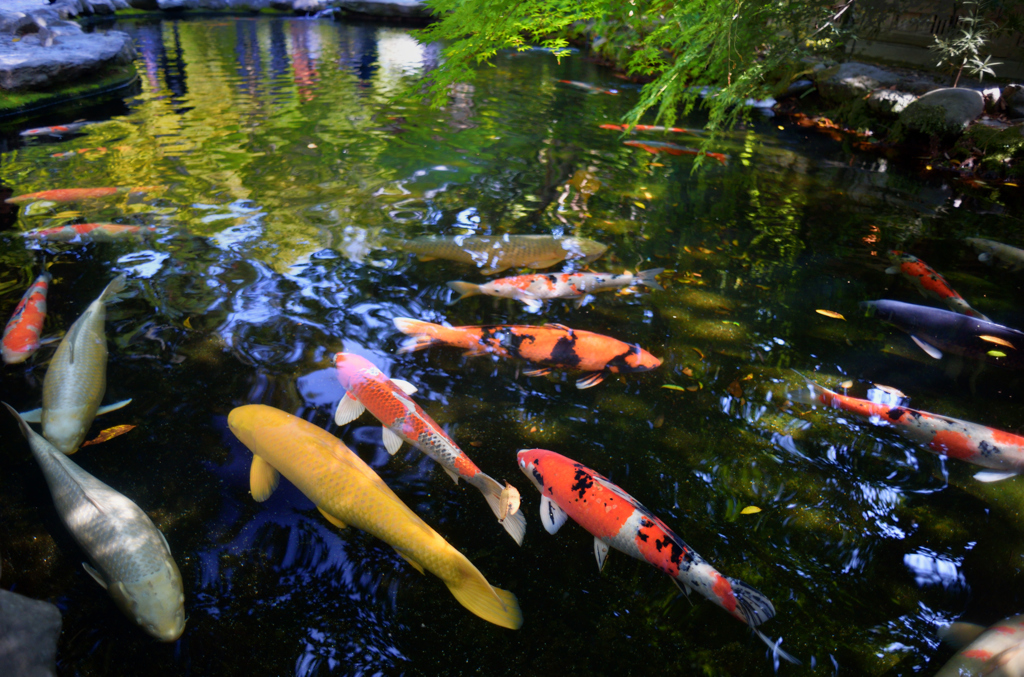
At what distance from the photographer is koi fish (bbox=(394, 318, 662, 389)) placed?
10.8 ft

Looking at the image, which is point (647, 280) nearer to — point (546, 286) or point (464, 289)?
point (546, 286)

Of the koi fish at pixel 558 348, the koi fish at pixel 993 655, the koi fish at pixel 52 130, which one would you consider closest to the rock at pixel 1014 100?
the koi fish at pixel 558 348

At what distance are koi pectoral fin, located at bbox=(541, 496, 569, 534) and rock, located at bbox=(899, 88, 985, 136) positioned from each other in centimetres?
1108

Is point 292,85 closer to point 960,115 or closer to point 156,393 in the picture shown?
point 156,393

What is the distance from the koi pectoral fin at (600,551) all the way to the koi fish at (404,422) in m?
0.33

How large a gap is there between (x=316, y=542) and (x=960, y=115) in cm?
1206

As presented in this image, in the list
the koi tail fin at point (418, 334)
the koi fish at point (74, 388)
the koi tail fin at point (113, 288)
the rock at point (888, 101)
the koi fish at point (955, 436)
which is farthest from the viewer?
the rock at point (888, 101)

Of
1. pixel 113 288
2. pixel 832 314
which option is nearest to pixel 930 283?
pixel 832 314

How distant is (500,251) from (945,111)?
31.7ft

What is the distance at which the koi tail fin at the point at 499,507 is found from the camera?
2.34 metres

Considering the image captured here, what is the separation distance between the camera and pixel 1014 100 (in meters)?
9.06

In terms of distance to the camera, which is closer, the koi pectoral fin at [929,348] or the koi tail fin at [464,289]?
the koi pectoral fin at [929,348]

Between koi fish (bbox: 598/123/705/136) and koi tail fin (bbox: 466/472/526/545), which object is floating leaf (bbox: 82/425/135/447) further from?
koi fish (bbox: 598/123/705/136)

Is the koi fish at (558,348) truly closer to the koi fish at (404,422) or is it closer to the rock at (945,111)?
the koi fish at (404,422)
